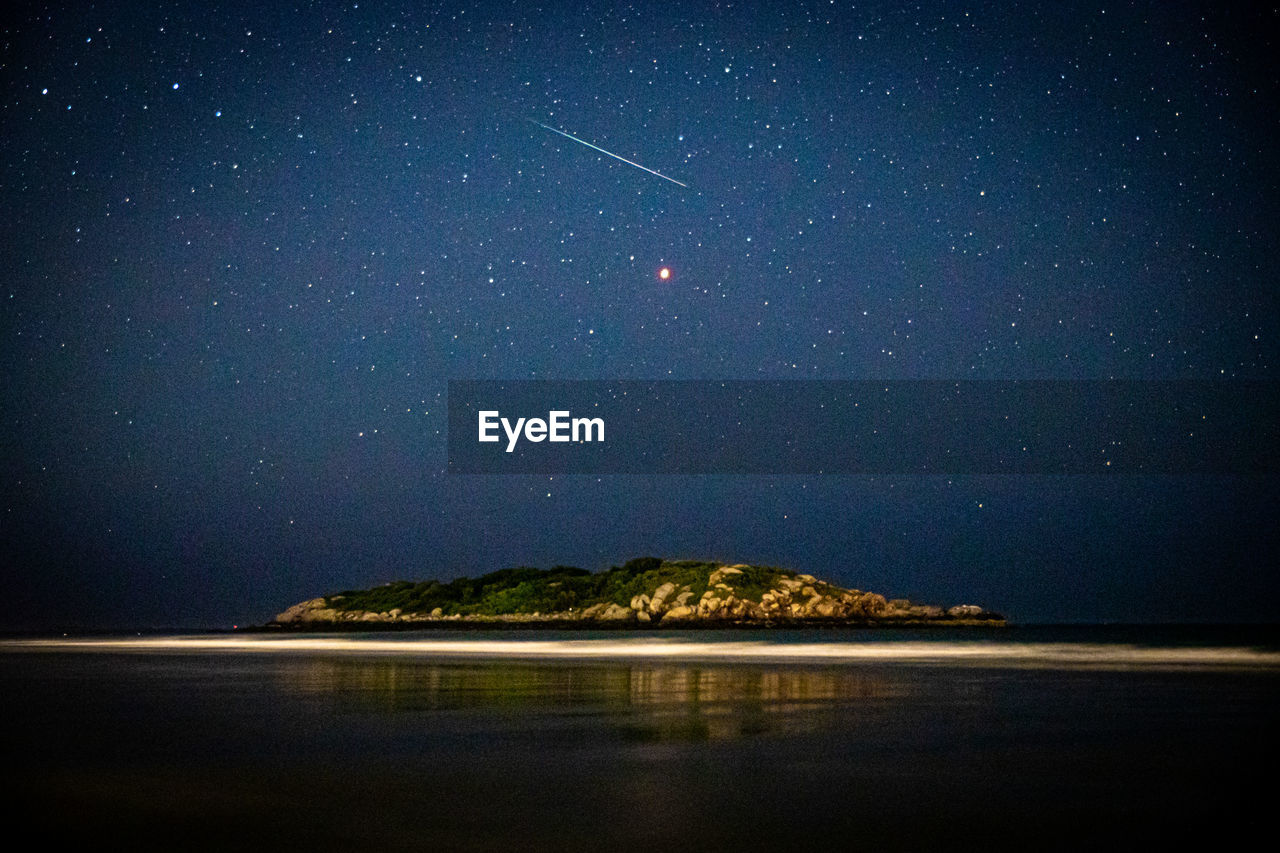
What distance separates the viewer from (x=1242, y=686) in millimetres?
18984

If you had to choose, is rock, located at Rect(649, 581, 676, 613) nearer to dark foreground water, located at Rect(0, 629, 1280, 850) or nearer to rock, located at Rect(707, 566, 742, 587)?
rock, located at Rect(707, 566, 742, 587)

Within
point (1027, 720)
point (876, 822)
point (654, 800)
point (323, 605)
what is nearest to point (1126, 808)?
point (876, 822)

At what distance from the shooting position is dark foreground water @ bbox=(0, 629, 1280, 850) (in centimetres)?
660

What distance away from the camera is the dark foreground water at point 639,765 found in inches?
260

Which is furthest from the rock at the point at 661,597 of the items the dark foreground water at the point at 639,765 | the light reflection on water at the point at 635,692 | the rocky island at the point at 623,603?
the dark foreground water at the point at 639,765

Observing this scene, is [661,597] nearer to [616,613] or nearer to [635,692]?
[616,613]

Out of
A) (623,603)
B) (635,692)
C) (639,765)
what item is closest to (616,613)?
(623,603)

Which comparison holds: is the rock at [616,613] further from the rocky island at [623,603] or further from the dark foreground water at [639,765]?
the dark foreground water at [639,765]

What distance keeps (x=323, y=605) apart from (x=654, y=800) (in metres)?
128

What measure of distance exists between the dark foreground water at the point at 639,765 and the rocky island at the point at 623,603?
81.2 metres

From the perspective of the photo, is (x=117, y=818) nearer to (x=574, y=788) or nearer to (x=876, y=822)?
(x=574, y=788)

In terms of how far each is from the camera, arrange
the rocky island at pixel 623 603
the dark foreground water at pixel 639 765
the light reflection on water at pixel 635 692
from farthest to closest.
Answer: the rocky island at pixel 623 603 < the light reflection on water at pixel 635 692 < the dark foreground water at pixel 639 765

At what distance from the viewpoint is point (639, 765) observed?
906 cm

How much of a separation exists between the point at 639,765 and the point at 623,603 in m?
104
